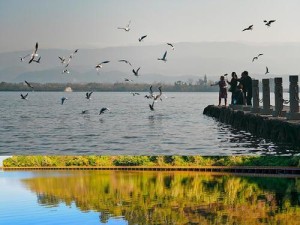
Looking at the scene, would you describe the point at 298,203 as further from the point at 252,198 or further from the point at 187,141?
the point at 187,141

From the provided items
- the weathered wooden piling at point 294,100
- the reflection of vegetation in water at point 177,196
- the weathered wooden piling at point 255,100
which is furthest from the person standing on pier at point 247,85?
the reflection of vegetation in water at point 177,196

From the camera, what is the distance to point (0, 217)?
22.2 meters

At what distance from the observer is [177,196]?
2547cm

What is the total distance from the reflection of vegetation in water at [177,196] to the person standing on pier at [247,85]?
11450 mm

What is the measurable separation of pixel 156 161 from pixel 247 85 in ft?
31.6

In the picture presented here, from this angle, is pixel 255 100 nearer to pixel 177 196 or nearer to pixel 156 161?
pixel 156 161

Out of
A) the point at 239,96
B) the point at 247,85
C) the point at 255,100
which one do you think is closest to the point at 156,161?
the point at 255,100

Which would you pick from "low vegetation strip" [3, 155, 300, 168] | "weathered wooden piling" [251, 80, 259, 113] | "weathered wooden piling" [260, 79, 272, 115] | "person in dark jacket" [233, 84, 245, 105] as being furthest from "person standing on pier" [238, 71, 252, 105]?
"low vegetation strip" [3, 155, 300, 168]

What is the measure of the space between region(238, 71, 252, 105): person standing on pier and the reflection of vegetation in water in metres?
11.4

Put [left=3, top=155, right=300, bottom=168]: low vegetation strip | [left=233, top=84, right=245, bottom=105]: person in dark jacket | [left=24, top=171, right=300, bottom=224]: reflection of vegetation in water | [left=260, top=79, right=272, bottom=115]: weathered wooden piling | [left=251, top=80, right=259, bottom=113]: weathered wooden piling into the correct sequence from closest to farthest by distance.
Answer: [left=24, top=171, right=300, bottom=224]: reflection of vegetation in water, [left=3, top=155, right=300, bottom=168]: low vegetation strip, [left=260, top=79, right=272, bottom=115]: weathered wooden piling, [left=251, top=80, right=259, bottom=113]: weathered wooden piling, [left=233, top=84, right=245, bottom=105]: person in dark jacket

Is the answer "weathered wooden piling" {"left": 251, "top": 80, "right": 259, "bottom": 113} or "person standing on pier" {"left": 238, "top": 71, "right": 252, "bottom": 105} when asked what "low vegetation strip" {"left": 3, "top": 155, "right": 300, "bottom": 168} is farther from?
"person standing on pier" {"left": 238, "top": 71, "right": 252, "bottom": 105}

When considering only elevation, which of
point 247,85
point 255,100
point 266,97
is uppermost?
point 247,85

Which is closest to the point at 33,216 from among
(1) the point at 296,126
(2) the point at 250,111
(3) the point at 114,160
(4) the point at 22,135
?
(1) the point at 296,126

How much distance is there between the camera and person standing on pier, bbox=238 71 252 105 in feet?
143
